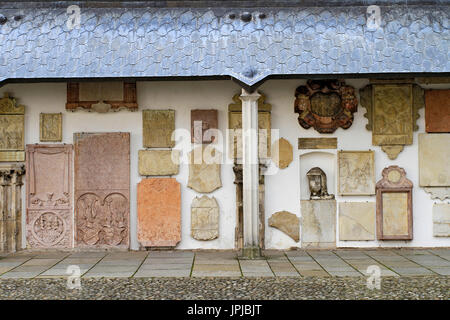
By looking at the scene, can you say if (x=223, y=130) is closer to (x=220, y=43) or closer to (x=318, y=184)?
(x=220, y=43)

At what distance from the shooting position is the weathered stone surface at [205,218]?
9.29 meters

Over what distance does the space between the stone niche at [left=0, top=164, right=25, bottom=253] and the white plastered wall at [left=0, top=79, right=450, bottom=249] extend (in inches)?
24.4

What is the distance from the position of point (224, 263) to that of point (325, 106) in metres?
3.17

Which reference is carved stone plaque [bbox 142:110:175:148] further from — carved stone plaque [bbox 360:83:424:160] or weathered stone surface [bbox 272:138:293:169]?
carved stone plaque [bbox 360:83:424:160]

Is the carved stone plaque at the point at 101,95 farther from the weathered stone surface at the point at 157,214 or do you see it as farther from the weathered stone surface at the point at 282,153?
the weathered stone surface at the point at 282,153

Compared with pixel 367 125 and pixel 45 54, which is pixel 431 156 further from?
pixel 45 54

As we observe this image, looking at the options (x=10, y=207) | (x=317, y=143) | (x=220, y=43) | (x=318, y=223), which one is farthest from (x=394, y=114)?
(x=10, y=207)

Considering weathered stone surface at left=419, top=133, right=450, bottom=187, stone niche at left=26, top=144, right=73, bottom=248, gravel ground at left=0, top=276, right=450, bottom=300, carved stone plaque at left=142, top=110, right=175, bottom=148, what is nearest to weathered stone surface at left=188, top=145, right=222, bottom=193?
carved stone plaque at left=142, top=110, right=175, bottom=148

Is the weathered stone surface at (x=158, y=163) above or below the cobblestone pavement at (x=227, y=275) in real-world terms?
above

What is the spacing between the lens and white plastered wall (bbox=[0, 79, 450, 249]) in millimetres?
9336

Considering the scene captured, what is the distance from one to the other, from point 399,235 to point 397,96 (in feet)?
7.55

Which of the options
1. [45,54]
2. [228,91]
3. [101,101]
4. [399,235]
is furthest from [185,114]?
[399,235]

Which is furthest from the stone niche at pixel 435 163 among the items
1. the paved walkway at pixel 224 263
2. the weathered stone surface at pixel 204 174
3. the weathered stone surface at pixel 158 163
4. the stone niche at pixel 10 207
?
the stone niche at pixel 10 207

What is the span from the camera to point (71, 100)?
9320mm
